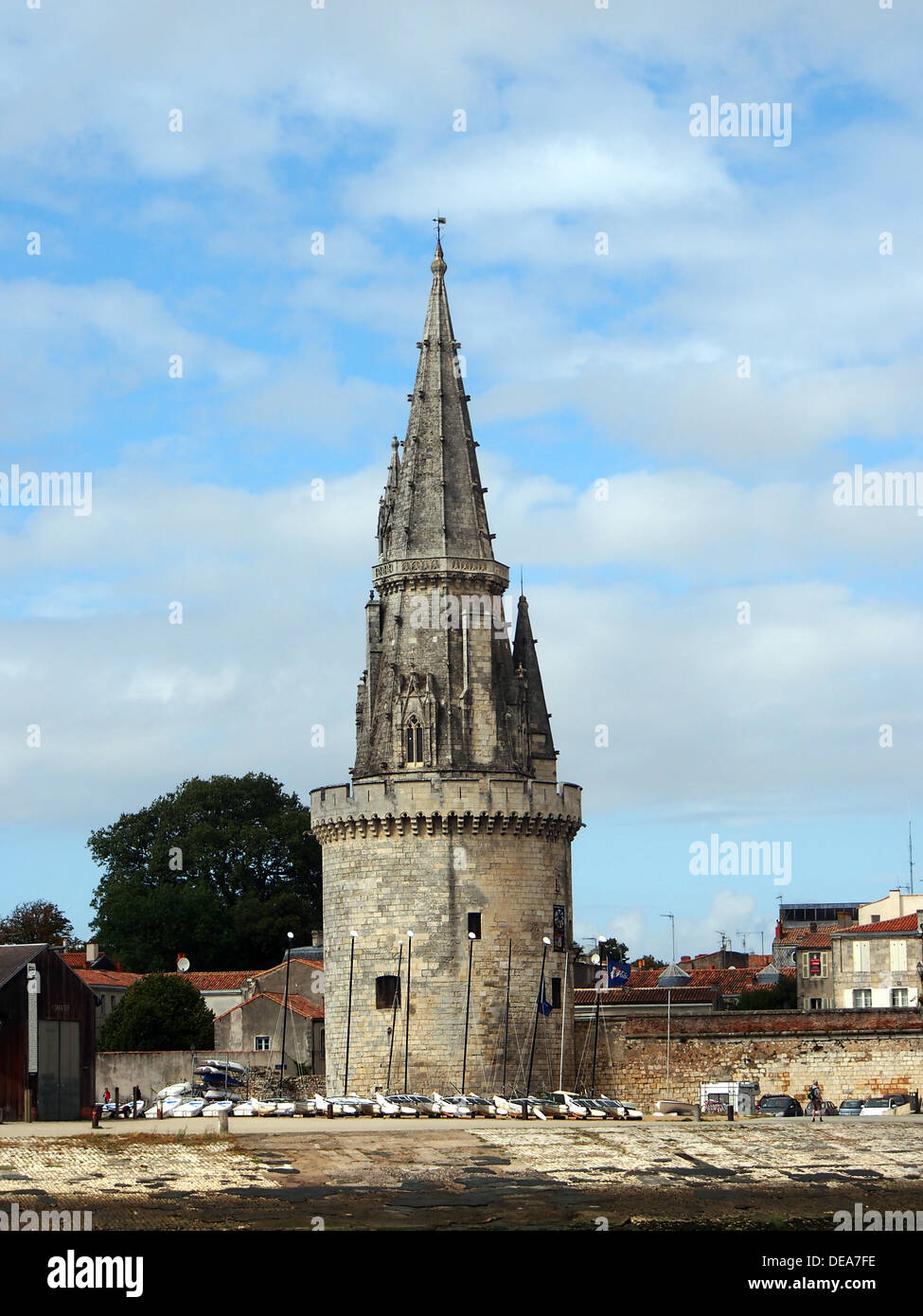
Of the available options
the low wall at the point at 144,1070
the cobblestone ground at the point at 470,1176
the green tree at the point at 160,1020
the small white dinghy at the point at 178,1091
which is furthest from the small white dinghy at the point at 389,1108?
the green tree at the point at 160,1020

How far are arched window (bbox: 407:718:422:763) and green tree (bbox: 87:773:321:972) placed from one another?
37587mm

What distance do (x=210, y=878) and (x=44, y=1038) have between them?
52131 millimetres

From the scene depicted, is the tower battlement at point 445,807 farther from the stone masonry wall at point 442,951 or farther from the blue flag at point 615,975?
the blue flag at point 615,975

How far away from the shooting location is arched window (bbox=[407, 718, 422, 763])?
67.6 meters

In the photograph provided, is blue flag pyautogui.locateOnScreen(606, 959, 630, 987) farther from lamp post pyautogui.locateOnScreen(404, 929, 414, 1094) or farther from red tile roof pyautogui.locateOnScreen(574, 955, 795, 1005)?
red tile roof pyautogui.locateOnScreen(574, 955, 795, 1005)

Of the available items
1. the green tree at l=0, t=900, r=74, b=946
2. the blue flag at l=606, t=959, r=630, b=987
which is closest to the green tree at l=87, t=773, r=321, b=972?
the green tree at l=0, t=900, r=74, b=946

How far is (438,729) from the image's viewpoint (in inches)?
2662

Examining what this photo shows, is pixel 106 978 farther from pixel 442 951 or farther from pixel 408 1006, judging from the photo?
pixel 442 951

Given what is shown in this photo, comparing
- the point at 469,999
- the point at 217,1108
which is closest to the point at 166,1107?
the point at 217,1108

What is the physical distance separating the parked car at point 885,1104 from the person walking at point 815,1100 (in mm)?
1221
